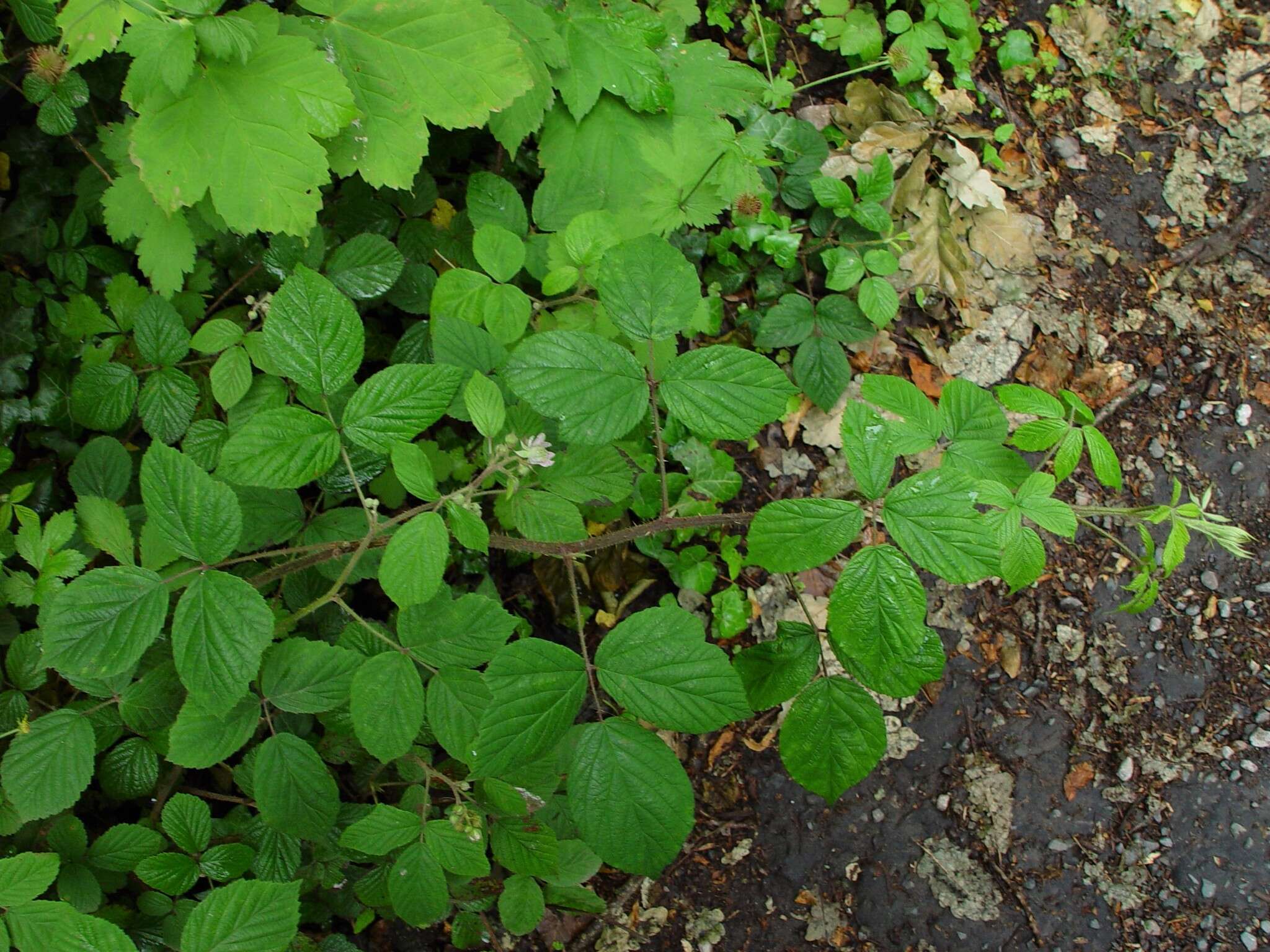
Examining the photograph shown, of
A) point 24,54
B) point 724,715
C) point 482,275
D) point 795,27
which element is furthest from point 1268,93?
point 24,54

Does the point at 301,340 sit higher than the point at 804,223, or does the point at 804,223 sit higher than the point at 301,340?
the point at 301,340

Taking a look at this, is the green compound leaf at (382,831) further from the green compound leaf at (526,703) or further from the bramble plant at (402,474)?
the green compound leaf at (526,703)

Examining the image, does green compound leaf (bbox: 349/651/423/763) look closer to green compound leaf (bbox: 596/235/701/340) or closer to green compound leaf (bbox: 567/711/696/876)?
green compound leaf (bbox: 567/711/696/876)

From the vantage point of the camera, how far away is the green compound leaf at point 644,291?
152 centimetres

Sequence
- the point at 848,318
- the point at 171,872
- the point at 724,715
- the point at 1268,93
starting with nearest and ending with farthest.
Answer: the point at 724,715, the point at 171,872, the point at 848,318, the point at 1268,93

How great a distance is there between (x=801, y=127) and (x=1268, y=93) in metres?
2.28

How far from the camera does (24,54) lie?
209 cm

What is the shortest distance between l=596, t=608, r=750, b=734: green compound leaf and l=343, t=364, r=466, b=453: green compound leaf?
0.54m

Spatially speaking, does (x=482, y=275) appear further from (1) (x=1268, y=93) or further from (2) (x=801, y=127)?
(1) (x=1268, y=93)

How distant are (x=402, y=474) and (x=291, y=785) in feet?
2.24

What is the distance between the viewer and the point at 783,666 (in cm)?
152

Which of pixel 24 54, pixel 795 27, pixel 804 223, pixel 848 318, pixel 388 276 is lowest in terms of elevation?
pixel 848 318

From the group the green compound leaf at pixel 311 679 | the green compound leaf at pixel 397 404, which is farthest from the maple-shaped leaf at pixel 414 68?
the green compound leaf at pixel 311 679

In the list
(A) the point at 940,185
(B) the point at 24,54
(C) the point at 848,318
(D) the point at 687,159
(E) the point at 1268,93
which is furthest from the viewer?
(E) the point at 1268,93
